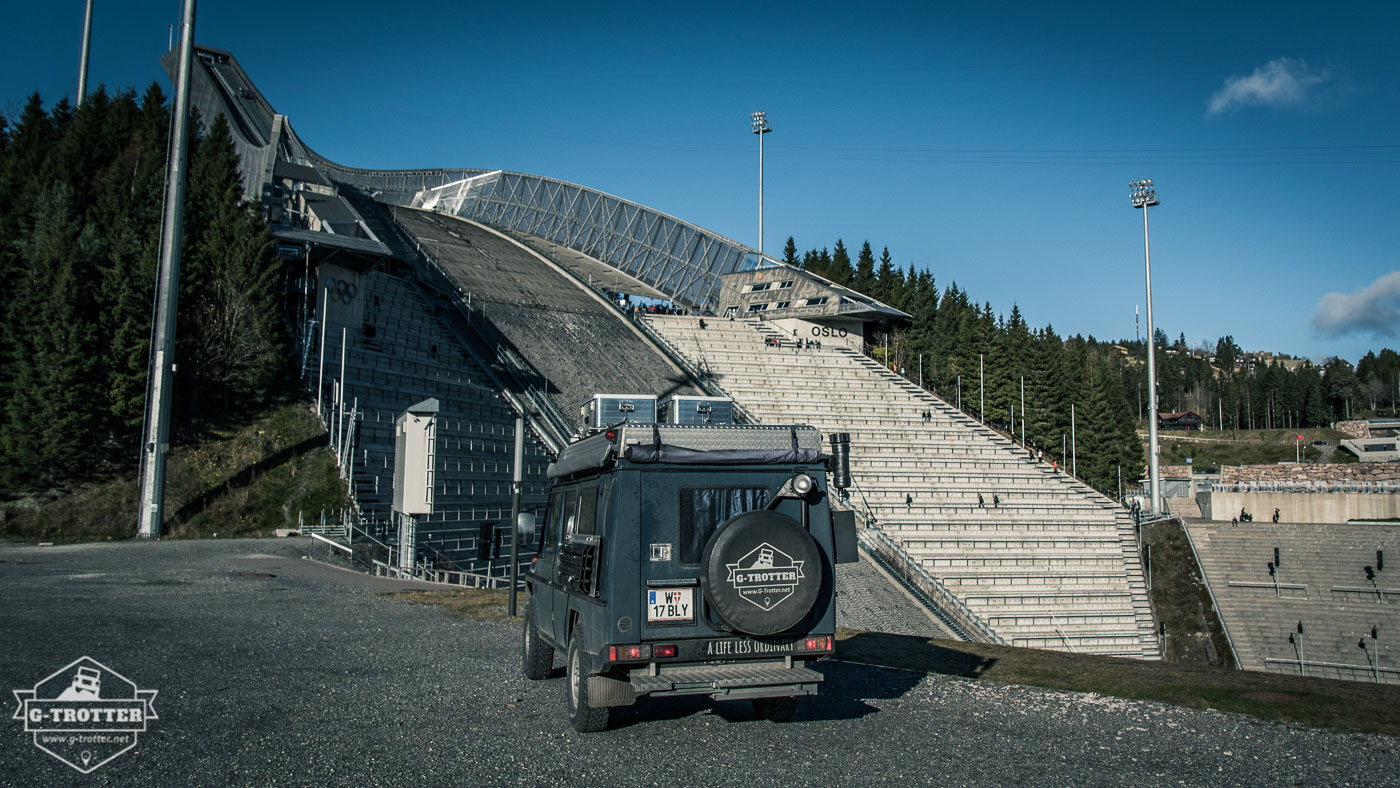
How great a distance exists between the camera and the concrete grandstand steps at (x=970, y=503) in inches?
1213

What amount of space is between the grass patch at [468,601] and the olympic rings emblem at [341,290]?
2356 cm

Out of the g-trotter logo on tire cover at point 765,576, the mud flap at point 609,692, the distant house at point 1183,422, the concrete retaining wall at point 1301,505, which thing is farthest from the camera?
the distant house at point 1183,422

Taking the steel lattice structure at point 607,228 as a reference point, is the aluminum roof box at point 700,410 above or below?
below

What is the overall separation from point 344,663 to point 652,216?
201 ft

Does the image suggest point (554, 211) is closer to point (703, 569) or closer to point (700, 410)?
point (700, 410)

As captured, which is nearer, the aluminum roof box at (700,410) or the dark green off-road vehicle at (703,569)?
the dark green off-road vehicle at (703,569)

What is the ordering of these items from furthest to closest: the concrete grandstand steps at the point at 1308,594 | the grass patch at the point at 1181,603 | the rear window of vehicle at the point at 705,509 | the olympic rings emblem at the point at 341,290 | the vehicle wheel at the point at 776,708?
1. the olympic rings emblem at the point at 341,290
2. the grass patch at the point at 1181,603
3. the concrete grandstand steps at the point at 1308,594
4. the vehicle wheel at the point at 776,708
5. the rear window of vehicle at the point at 705,509

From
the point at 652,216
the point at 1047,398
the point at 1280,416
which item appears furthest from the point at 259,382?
the point at 1280,416

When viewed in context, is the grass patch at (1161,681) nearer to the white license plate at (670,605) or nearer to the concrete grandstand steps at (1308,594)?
the white license plate at (670,605)

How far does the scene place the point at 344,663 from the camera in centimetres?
1011

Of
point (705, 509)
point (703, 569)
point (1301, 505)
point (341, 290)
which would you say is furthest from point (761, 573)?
point (1301, 505)

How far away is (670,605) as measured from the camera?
710cm

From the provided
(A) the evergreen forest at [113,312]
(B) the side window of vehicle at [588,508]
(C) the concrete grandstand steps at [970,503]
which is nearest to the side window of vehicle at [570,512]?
(B) the side window of vehicle at [588,508]

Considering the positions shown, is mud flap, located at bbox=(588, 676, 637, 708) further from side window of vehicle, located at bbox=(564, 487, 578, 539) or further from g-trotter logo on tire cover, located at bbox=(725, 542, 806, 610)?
side window of vehicle, located at bbox=(564, 487, 578, 539)
